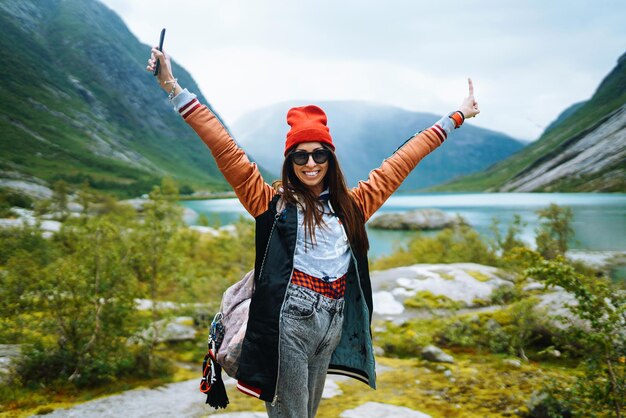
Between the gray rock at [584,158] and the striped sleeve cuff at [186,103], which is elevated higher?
the gray rock at [584,158]

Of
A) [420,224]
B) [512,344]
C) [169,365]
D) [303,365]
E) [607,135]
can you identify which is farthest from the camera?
[607,135]

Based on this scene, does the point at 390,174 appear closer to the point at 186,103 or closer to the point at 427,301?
the point at 186,103

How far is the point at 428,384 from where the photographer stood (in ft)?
15.7

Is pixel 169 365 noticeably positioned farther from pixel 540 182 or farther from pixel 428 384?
pixel 540 182

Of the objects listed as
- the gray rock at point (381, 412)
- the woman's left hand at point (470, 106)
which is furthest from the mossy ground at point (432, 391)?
the woman's left hand at point (470, 106)

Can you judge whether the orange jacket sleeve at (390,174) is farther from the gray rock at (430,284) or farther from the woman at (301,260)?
the gray rock at (430,284)

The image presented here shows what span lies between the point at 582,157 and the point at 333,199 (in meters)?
120

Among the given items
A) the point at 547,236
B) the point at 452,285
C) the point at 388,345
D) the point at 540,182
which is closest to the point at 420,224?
the point at 547,236

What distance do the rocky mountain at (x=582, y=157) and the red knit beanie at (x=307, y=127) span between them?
86.0 meters

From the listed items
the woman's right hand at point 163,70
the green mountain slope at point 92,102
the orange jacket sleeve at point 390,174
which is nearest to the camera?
the woman's right hand at point 163,70

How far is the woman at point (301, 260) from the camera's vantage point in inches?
76.9

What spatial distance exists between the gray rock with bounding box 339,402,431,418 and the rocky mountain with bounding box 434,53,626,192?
84192mm

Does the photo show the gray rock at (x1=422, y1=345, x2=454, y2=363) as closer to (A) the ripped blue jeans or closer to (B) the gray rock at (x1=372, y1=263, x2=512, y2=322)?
(B) the gray rock at (x1=372, y1=263, x2=512, y2=322)

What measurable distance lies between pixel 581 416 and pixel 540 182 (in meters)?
116
